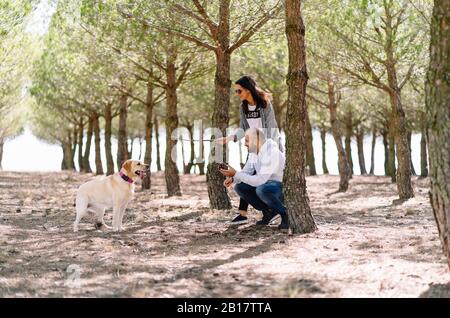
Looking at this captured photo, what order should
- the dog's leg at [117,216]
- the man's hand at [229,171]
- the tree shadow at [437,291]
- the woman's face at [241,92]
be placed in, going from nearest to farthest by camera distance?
the tree shadow at [437,291], the man's hand at [229,171], the woman's face at [241,92], the dog's leg at [117,216]

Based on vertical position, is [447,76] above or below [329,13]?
below

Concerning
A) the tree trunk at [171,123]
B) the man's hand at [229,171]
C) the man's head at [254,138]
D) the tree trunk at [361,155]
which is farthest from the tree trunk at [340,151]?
the tree trunk at [361,155]

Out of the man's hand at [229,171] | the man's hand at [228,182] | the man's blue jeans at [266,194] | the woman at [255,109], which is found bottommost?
the man's blue jeans at [266,194]

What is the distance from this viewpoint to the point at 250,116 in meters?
9.35

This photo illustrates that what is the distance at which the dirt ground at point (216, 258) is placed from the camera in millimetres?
5125

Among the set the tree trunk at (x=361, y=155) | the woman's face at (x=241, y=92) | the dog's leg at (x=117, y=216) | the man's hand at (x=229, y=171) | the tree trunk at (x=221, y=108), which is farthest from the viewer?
the tree trunk at (x=361, y=155)

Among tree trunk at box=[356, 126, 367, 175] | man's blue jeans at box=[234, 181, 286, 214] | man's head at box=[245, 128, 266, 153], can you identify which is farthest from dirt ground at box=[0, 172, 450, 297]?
tree trunk at box=[356, 126, 367, 175]

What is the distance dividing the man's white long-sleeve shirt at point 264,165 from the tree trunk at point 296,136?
0.26 metres

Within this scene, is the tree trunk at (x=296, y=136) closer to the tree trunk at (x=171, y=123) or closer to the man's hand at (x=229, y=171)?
the man's hand at (x=229, y=171)

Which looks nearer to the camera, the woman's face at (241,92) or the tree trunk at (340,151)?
the woman's face at (241,92)
